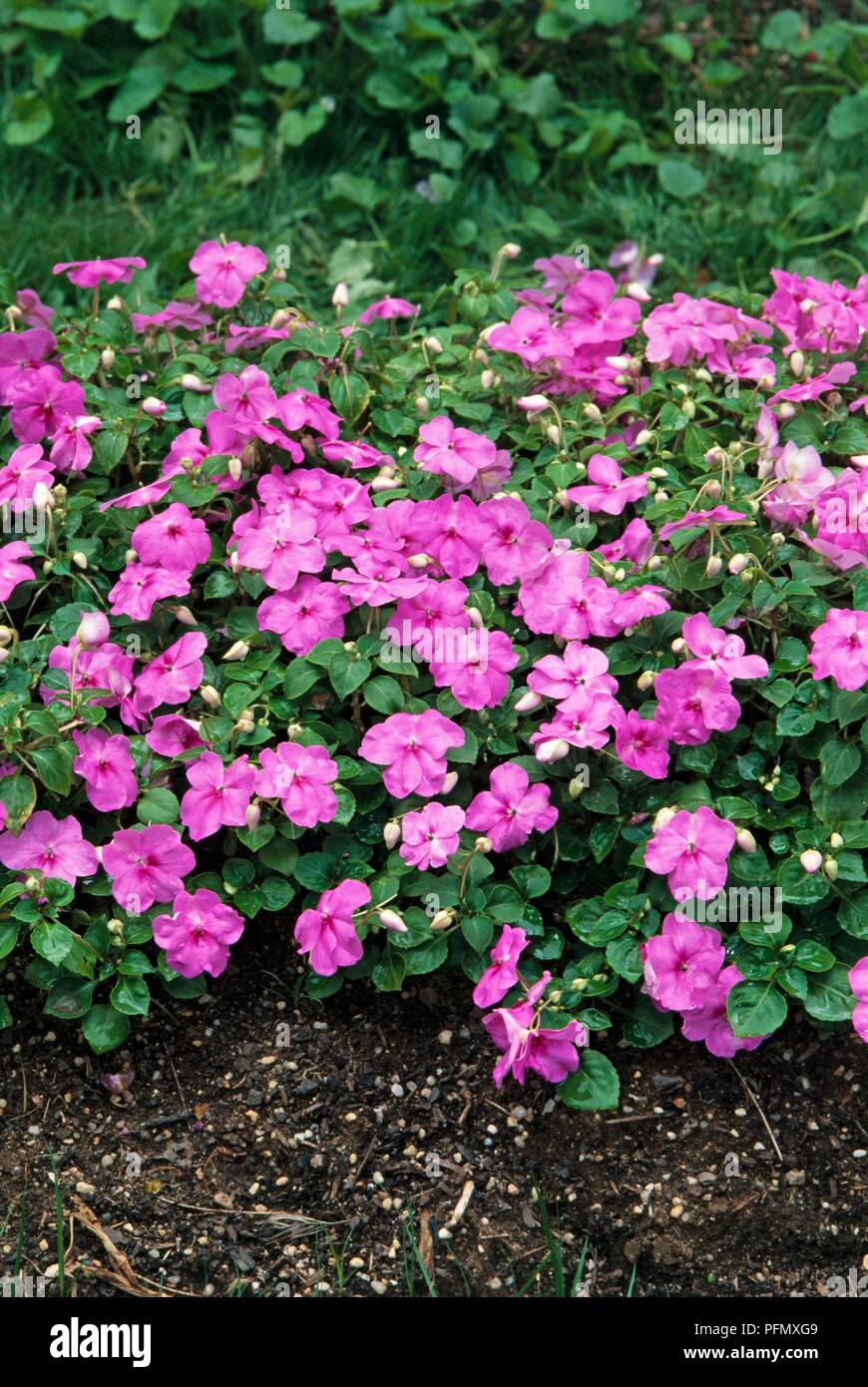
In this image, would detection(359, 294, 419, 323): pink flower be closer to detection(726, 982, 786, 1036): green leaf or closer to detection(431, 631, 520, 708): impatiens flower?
detection(431, 631, 520, 708): impatiens flower

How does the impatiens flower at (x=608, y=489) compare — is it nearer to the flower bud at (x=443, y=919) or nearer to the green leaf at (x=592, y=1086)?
the flower bud at (x=443, y=919)

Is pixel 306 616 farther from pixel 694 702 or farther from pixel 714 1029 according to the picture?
pixel 714 1029

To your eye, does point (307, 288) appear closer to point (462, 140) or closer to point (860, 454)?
point (462, 140)

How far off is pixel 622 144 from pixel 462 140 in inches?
19.3

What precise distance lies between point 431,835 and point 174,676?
1.77 ft

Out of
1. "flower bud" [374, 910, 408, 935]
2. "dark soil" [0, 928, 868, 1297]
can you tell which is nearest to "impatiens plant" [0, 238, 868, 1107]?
"flower bud" [374, 910, 408, 935]

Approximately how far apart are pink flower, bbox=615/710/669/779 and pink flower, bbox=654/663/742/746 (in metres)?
0.02

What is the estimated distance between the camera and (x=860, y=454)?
2.94 meters

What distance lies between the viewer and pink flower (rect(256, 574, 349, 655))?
2.76 metres

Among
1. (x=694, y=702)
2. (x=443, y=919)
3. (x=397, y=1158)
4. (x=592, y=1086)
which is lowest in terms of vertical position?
(x=397, y=1158)

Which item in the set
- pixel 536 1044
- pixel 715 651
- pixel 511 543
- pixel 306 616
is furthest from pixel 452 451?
pixel 536 1044

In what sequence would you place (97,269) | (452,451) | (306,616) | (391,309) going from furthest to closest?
(391,309)
(97,269)
(452,451)
(306,616)

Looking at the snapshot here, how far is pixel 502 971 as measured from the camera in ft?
8.32

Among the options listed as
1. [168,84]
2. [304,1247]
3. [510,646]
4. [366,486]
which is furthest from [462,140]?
[304,1247]
